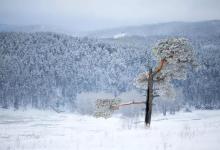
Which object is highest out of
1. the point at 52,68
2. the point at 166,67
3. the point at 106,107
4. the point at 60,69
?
the point at 166,67

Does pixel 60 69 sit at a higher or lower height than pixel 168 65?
lower

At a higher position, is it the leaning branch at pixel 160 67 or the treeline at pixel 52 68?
the leaning branch at pixel 160 67

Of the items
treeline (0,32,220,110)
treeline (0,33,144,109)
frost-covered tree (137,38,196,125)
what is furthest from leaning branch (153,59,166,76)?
treeline (0,33,144,109)

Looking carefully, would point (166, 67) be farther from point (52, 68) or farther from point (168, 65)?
point (52, 68)

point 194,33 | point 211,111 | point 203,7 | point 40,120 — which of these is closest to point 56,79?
point 40,120

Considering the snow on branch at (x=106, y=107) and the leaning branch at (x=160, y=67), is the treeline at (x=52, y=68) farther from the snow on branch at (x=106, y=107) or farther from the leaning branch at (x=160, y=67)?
the leaning branch at (x=160, y=67)

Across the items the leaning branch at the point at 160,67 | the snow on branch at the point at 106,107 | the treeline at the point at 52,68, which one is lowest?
the treeline at the point at 52,68

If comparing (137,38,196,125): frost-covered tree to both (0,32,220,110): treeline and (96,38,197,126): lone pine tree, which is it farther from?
(0,32,220,110): treeline

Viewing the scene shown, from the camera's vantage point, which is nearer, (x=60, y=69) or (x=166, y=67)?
(x=166, y=67)

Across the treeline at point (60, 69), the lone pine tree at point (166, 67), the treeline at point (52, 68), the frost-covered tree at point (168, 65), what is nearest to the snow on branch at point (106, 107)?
the lone pine tree at point (166, 67)

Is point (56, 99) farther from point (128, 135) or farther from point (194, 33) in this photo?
point (128, 135)

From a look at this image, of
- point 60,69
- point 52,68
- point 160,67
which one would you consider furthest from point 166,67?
point 52,68

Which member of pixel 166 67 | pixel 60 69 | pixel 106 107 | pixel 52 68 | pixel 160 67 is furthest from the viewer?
A: pixel 52 68

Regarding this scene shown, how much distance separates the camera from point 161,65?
508 inches
